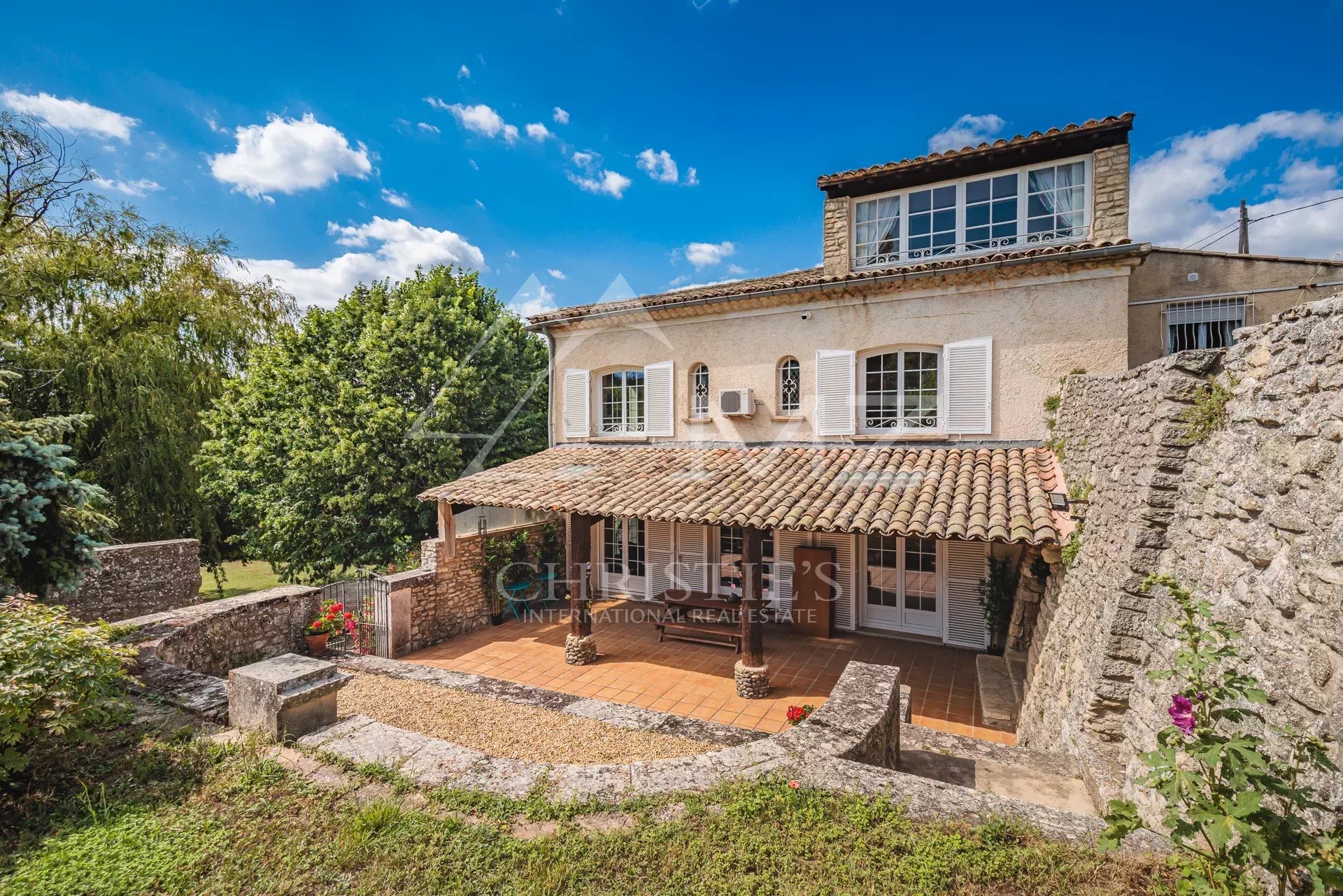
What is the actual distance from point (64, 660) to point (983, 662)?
1093 centimetres

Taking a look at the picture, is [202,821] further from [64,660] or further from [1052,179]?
[1052,179]

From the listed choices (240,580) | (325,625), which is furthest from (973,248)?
(240,580)

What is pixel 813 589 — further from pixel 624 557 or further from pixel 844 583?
pixel 624 557

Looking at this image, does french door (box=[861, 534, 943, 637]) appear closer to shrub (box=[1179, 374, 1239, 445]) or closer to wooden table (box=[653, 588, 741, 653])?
wooden table (box=[653, 588, 741, 653])

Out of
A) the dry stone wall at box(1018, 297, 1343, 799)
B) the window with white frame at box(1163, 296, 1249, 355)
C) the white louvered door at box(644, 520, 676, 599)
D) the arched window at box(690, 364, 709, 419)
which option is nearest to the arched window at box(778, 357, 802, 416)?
the arched window at box(690, 364, 709, 419)

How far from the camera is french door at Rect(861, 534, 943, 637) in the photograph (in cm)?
1066

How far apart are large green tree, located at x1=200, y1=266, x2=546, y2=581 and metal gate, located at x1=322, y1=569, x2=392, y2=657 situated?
262 cm

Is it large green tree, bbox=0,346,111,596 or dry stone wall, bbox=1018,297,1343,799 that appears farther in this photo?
large green tree, bbox=0,346,111,596

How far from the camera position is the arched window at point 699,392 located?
38.6 feet

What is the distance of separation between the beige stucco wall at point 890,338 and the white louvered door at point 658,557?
2.48 m

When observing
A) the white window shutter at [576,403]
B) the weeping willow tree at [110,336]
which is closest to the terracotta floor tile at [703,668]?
the white window shutter at [576,403]

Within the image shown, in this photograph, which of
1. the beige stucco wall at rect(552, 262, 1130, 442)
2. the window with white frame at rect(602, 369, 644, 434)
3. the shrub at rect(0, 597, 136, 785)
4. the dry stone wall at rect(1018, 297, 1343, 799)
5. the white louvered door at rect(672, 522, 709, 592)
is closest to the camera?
the dry stone wall at rect(1018, 297, 1343, 799)

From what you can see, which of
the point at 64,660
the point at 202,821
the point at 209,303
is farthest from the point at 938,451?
the point at 209,303

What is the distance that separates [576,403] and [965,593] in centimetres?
913
